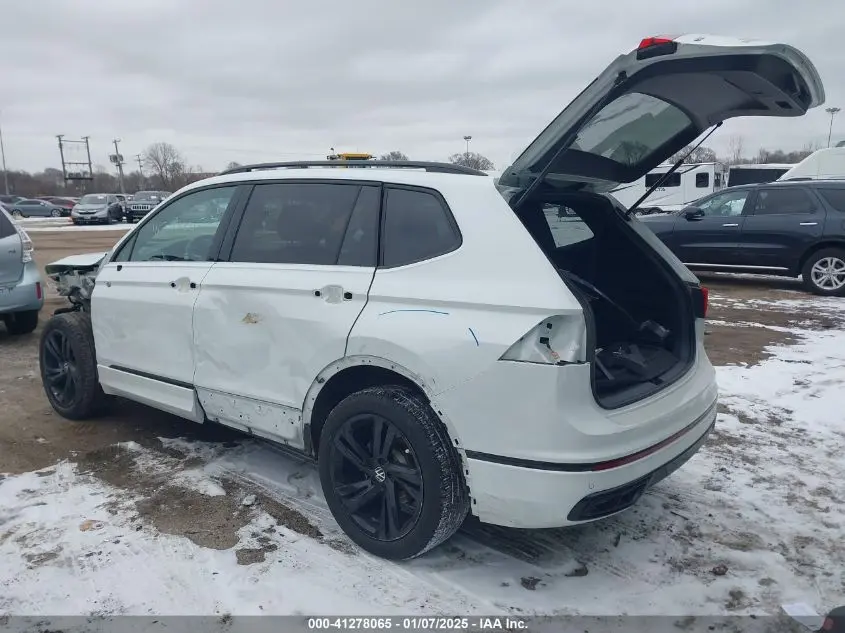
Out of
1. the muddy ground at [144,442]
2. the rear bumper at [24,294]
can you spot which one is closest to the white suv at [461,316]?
the muddy ground at [144,442]

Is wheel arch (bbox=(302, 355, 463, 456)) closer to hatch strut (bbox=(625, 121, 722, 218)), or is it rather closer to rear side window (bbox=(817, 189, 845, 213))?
hatch strut (bbox=(625, 121, 722, 218))

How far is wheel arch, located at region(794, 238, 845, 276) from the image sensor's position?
9.60 metres

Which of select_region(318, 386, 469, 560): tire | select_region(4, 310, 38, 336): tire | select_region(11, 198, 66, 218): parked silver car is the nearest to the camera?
select_region(318, 386, 469, 560): tire

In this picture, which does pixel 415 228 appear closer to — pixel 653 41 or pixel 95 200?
pixel 653 41

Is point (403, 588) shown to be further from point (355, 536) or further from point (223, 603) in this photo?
point (223, 603)

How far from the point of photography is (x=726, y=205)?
10.9 m

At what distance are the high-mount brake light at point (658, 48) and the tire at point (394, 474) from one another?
1.61 m

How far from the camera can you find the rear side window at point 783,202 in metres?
10.1

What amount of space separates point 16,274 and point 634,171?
21.2 feet

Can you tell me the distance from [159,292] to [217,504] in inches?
51.5

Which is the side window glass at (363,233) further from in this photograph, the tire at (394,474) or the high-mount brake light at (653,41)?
the high-mount brake light at (653,41)

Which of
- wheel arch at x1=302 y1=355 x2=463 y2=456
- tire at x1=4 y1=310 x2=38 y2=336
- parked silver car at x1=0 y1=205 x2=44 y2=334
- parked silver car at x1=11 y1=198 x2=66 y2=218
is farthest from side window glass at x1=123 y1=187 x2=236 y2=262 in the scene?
parked silver car at x1=11 y1=198 x2=66 y2=218

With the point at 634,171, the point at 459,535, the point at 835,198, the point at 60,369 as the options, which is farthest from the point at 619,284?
the point at 835,198

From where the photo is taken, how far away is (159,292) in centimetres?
386
